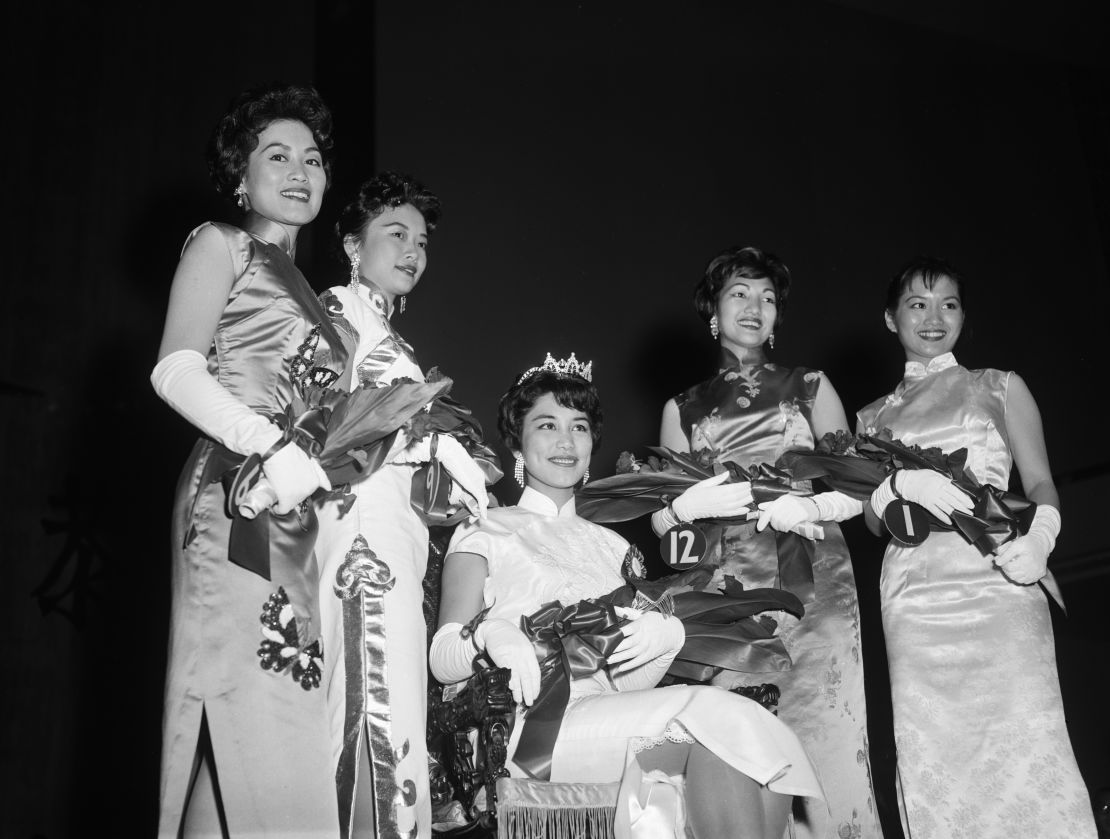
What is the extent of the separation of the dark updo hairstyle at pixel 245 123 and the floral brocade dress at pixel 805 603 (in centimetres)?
123

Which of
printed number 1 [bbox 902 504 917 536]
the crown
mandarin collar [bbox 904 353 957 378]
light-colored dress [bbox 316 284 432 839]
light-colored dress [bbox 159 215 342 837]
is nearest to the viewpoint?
light-colored dress [bbox 159 215 342 837]

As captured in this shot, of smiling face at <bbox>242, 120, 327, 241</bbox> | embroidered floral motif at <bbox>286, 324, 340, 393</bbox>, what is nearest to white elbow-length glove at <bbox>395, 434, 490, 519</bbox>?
embroidered floral motif at <bbox>286, 324, 340, 393</bbox>

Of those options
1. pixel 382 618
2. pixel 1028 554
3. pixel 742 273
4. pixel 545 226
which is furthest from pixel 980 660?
pixel 545 226

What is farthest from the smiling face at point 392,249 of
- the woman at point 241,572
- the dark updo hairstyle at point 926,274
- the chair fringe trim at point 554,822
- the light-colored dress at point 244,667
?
the dark updo hairstyle at point 926,274

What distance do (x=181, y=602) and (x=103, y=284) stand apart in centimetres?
257

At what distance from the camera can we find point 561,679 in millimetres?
2047

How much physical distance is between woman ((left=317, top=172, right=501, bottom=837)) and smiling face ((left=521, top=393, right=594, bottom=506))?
0.33 meters

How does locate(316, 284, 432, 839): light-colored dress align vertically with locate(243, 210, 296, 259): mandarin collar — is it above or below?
below

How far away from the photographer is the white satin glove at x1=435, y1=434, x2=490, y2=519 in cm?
212

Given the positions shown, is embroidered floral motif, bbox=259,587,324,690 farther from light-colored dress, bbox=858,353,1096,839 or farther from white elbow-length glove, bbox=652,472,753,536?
light-colored dress, bbox=858,353,1096,839

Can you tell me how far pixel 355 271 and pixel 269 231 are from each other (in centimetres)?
51

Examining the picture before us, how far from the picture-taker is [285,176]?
6.88 ft

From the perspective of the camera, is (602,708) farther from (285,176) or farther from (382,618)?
(285,176)

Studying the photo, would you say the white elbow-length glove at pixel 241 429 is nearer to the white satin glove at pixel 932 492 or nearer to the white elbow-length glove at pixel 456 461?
the white elbow-length glove at pixel 456 461
